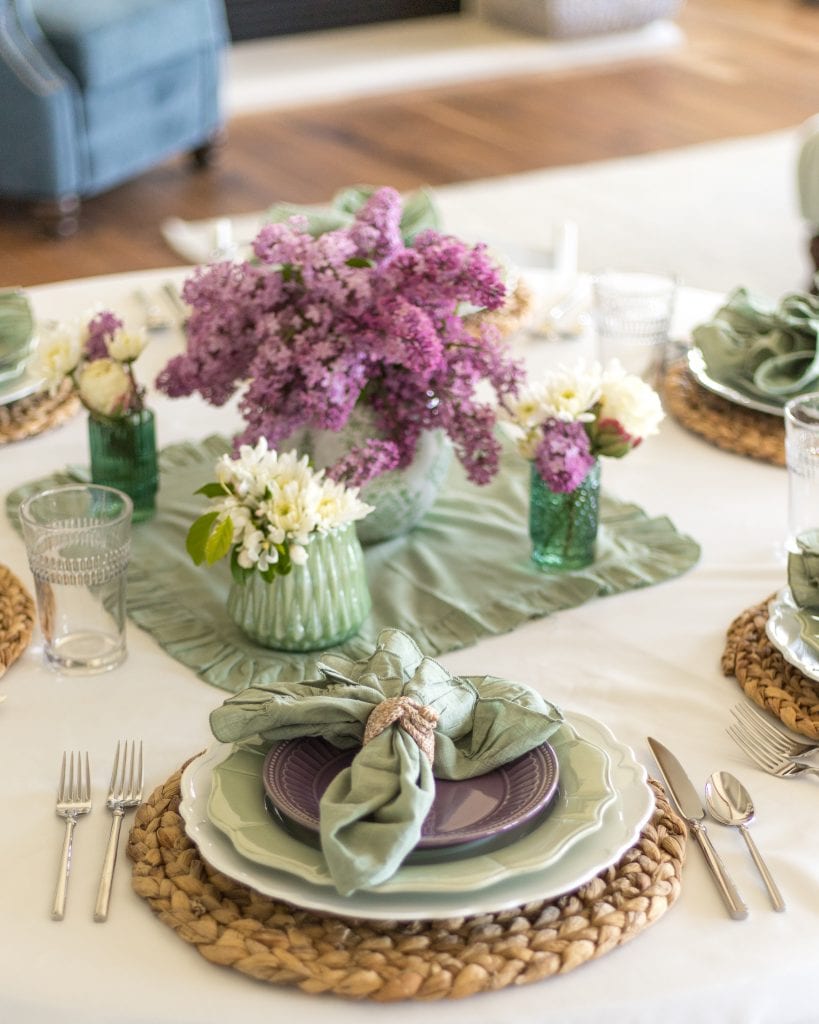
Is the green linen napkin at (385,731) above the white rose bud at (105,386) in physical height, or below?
above

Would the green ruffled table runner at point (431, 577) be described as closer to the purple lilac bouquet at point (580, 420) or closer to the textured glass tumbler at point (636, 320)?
the purple lilac bouquet at point (580, 420)

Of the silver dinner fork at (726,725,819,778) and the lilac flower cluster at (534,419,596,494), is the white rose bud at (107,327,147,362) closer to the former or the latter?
the lilac flower cluster at (534,419,596,494)

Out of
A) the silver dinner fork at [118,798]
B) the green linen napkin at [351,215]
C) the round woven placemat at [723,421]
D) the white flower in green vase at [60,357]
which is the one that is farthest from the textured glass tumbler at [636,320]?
the silver dinner fork at [118,798]

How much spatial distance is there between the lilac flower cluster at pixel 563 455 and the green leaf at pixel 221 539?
1.01 feet

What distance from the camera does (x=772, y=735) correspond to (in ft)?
3.55

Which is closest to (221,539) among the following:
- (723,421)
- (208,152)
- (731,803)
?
(731,803)

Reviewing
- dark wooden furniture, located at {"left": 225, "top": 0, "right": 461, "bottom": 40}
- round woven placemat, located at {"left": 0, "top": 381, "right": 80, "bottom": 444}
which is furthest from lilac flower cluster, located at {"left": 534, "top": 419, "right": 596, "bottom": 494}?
dark wooden furniture, located at {"left": 225, "top": 0, "right": 461, "bottom": 40}

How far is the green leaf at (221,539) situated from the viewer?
1.14 metres

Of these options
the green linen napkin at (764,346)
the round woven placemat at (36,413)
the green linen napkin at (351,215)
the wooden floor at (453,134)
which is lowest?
the wooden floor at (453,134)

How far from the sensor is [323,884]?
86cm

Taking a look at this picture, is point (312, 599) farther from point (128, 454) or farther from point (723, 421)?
point (723, 421)

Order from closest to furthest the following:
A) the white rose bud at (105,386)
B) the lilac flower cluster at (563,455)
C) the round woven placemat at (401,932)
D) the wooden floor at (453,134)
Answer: the round woven placemat at (401,932)
the lilac flower cluster at (563,455)
the white rose bud at (105,386)
the wooden floor at (453,134)

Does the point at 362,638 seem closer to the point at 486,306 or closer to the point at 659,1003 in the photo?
the point at 486,306

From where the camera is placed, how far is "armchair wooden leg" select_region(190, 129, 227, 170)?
15.6ft
